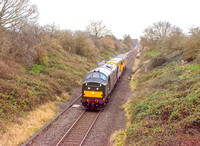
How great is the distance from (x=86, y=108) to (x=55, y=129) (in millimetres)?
3799

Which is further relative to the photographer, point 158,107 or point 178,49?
point 178,49

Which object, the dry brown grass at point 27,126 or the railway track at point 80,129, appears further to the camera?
the railway track at point 80,129

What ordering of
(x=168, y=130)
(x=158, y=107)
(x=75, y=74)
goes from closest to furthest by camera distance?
(x=168, y=130) → (x=158, y=107) → (x=75, y=74)

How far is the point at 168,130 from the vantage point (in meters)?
7.78

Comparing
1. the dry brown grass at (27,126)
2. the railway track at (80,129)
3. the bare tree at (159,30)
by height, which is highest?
the bare tree at (159,30)

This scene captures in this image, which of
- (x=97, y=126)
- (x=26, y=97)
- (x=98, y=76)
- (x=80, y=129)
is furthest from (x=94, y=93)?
(x=26, y=97)

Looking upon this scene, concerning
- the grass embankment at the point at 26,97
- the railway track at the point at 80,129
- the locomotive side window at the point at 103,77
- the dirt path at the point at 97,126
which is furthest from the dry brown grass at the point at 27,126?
the locomotive side window at the point at 103,77

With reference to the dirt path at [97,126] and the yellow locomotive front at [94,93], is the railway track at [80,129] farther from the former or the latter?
the yellow locomotive front at [94,93]

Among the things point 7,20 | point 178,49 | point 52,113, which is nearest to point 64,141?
point 52,113

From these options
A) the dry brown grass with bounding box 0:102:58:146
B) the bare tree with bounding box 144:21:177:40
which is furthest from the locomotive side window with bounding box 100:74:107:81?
the bare tree with bounding box 144:21:177:40

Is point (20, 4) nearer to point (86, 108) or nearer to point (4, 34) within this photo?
point (4, 34)

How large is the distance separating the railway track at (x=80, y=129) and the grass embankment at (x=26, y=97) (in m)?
1.95

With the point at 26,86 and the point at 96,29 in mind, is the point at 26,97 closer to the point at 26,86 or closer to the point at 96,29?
the point at 26,86

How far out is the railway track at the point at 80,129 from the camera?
9.21 meters
